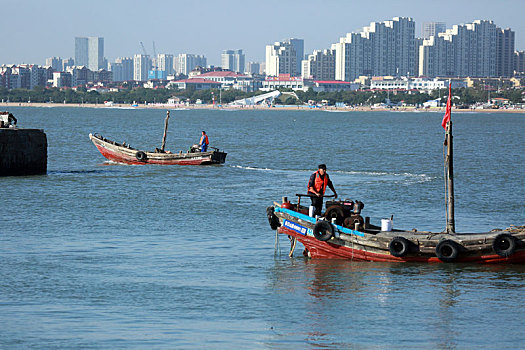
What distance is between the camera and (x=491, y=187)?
45.4 m

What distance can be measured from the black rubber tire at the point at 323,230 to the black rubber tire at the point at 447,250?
2.71 m

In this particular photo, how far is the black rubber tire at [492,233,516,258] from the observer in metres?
22.6

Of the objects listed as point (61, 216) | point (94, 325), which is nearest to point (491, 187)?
point (61, 216)

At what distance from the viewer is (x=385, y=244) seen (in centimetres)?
2316

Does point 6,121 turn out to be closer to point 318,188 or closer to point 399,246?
point 318,188

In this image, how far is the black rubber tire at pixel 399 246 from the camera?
74.9 feet

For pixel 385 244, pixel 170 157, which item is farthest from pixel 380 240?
pixel 170 157

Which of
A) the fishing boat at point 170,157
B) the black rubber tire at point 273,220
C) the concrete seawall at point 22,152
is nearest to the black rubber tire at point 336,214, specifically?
the black rubber tire at point 273,220

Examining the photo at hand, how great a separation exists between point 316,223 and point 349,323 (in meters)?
5.77

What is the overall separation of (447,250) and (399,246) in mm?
1170

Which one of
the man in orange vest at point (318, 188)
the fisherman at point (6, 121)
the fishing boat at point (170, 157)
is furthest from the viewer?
the fishing boat at point (170, 157)

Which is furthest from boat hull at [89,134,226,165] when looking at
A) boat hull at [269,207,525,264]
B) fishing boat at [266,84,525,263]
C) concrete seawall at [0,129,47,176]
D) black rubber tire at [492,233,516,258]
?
black rubber tire at [492,233,516,258]

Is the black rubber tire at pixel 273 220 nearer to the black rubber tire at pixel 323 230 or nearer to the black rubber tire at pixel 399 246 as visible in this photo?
the black rubber tire at pixel 323 230

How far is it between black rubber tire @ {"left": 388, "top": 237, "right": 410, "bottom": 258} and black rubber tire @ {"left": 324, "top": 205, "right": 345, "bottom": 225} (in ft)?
4.97
